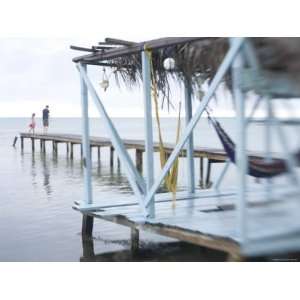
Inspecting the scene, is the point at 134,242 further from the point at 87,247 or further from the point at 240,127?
the point at 240,127

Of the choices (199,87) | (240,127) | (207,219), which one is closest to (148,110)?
(199,87)

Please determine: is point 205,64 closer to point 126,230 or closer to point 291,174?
Result: point 291,174

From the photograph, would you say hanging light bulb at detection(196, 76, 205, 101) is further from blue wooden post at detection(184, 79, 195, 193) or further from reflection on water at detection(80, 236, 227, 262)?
reflection on water at detection(80, 236, 227, 262)

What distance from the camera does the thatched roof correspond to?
385 cm

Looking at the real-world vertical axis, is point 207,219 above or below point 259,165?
below

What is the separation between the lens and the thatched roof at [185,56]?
152 inches

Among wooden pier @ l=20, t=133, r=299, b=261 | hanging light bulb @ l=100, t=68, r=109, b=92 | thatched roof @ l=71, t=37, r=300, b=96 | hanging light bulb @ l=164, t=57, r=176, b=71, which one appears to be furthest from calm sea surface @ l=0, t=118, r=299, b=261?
hanging light bulb @ l=100, t=68, r=109, b=92

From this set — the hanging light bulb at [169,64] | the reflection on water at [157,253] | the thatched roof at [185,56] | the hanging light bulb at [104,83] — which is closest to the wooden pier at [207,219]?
the reflection on water at [157,253]

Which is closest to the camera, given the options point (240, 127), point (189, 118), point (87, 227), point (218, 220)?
point (240, 127)

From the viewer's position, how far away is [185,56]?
557cm

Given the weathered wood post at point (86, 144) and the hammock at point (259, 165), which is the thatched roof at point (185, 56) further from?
the hammock at point (259, 165)

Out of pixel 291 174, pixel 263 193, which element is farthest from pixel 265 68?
pixel 263 193

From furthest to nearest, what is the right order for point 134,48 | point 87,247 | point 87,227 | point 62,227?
point 62,227 → point 87,227 → point 87,247 → point 134,48

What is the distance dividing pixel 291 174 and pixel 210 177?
9960 millimetres
